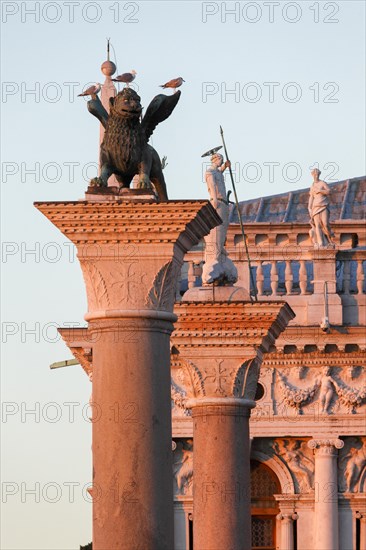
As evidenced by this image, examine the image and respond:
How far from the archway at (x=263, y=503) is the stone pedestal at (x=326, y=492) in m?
1.24

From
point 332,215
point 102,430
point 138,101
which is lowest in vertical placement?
point 102,430

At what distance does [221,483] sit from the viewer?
1041 inches

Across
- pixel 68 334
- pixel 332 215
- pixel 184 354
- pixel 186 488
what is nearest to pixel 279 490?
pixel 186 488

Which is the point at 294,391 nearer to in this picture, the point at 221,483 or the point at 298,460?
the point at 298,460

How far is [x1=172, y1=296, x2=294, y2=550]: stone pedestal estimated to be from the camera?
26.3 meters

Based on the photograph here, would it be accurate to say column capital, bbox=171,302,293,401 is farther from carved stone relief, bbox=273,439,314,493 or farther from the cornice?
carved stone relief, bbox=273,439,314,493

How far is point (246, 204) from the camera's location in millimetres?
57562

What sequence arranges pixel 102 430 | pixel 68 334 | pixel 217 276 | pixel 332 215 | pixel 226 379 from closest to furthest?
1. pixel 102 430
2. pixel 226 379
3. pixel 217 276
4. pixel 68 334
5. pixel 332 215

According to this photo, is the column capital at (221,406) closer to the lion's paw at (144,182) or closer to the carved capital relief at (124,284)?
the carved capital relief at (124,284)

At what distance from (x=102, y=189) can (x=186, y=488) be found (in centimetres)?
2837

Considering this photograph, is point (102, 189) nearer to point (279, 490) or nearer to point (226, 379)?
Answer: point (226, 379)

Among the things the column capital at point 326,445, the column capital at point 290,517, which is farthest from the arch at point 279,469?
the column capital at point 326,445

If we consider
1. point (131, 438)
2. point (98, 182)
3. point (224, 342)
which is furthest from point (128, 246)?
point (224, 342)

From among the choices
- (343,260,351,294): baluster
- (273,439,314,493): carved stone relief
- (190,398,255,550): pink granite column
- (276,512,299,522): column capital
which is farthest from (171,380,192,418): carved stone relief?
(190,398,255,550): pink granite column
